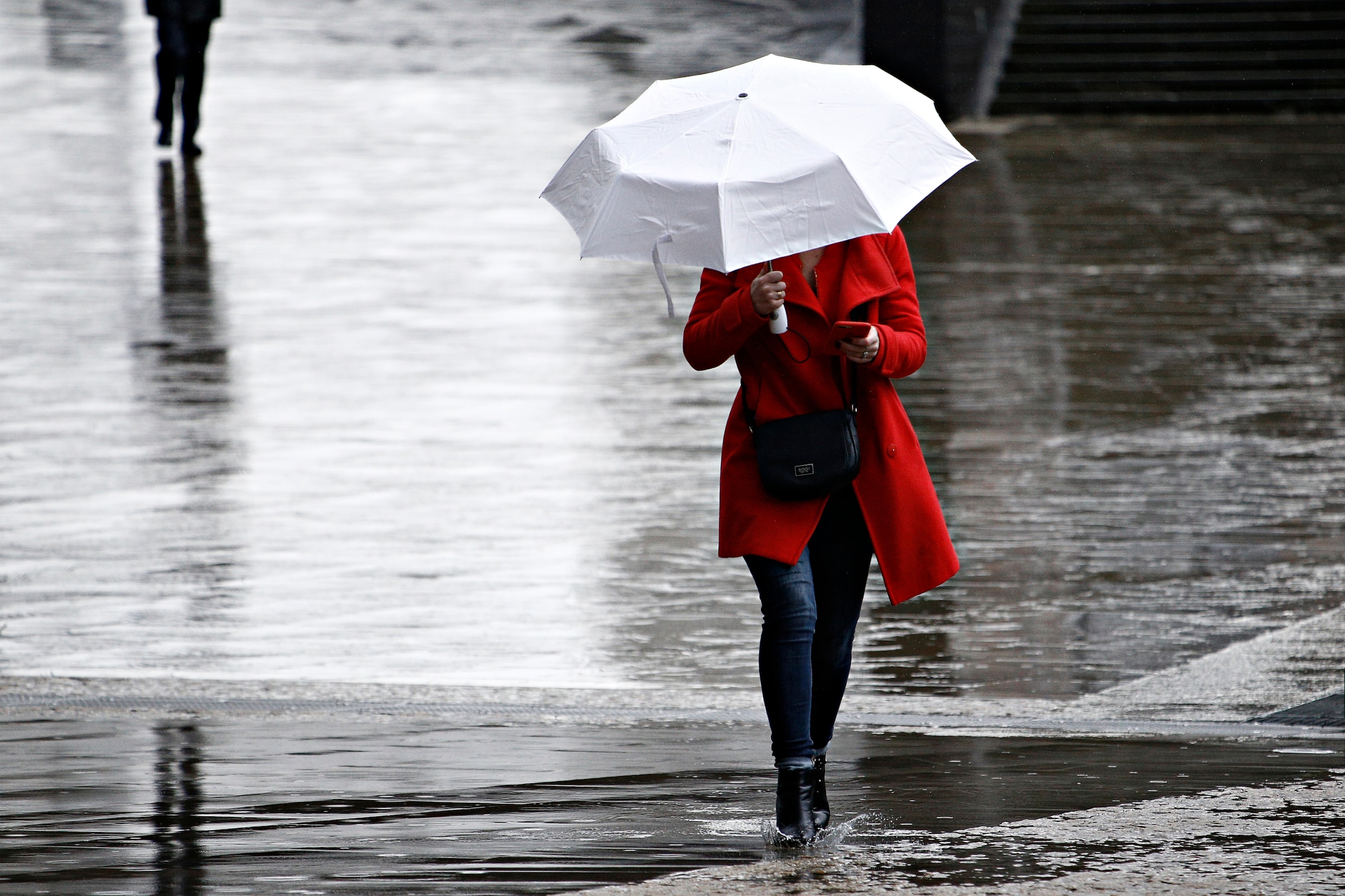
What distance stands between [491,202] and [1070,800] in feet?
41.6

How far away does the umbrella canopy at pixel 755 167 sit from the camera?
4.05m

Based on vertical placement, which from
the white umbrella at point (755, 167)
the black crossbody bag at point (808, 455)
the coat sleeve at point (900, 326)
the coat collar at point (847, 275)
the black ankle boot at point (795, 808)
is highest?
the white umbrella at point (755, 167)

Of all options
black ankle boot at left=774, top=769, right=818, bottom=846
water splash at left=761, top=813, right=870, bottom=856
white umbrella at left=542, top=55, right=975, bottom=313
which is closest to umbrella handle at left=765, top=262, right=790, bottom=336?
white umbrella at left=542, top=55, right=975, bottom=313

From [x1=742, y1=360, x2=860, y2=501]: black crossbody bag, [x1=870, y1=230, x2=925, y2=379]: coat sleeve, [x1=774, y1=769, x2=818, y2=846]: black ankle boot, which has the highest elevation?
[x1=870, y1=230, x2=925, y2=379]: coat sleeve

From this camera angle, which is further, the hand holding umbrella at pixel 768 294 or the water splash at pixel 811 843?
the water splash at pixel 811 843

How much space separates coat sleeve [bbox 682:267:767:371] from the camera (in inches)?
164

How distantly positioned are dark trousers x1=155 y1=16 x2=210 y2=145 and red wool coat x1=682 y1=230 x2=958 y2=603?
1436 cm

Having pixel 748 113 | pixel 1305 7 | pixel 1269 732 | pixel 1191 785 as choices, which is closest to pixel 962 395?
pixel 1269 732

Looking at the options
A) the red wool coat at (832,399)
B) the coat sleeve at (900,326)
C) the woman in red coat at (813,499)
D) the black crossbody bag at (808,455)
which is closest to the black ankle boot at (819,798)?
the woman in red coat at (813,499)

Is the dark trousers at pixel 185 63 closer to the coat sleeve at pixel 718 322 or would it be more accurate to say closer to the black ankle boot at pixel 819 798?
the coat sleeve at pixel 718 322

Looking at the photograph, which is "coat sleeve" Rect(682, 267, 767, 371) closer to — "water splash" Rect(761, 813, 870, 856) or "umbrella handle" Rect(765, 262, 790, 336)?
"umbrella handle" Rect(765, 262, 790, 336)

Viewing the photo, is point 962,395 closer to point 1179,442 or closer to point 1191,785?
point 1179,442

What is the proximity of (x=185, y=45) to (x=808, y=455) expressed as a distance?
49.2ft

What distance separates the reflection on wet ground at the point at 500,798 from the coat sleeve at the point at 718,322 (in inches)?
40.7
